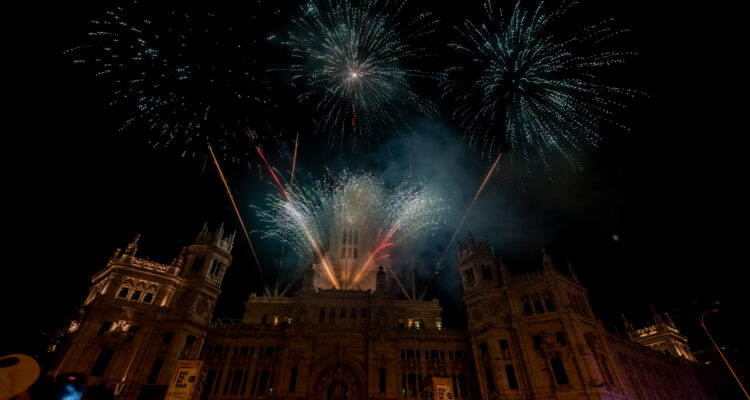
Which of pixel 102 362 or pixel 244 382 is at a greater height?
pixel 102 362

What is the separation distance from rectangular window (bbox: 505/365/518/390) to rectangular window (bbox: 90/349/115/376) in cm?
4814

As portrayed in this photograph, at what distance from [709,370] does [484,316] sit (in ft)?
204

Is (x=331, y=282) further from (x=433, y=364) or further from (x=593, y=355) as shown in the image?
(x=593, y=355)

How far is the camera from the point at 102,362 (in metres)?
39.3

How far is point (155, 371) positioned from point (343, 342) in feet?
75.7

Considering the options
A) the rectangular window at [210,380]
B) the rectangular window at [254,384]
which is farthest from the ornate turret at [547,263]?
the rectangular window at [210,380]

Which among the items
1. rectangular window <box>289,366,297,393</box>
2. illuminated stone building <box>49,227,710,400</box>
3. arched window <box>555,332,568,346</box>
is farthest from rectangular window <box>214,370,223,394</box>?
arched window <box>555,332,568,346</box>

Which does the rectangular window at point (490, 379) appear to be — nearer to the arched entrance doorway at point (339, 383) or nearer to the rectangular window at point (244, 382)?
the arched entrance doorway at point (339, 383)

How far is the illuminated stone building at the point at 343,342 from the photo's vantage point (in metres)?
40.4

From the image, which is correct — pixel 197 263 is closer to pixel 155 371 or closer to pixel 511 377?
pixel 155 371

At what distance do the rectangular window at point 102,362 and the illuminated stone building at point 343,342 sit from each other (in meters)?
0.10

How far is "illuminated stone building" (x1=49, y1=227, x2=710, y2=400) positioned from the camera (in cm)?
4045

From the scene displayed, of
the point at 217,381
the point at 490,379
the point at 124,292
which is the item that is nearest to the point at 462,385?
the point at 490,379

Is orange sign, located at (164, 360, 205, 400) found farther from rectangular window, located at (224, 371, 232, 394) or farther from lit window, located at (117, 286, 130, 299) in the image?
lit window, located at (117, 286, 130, 299)
